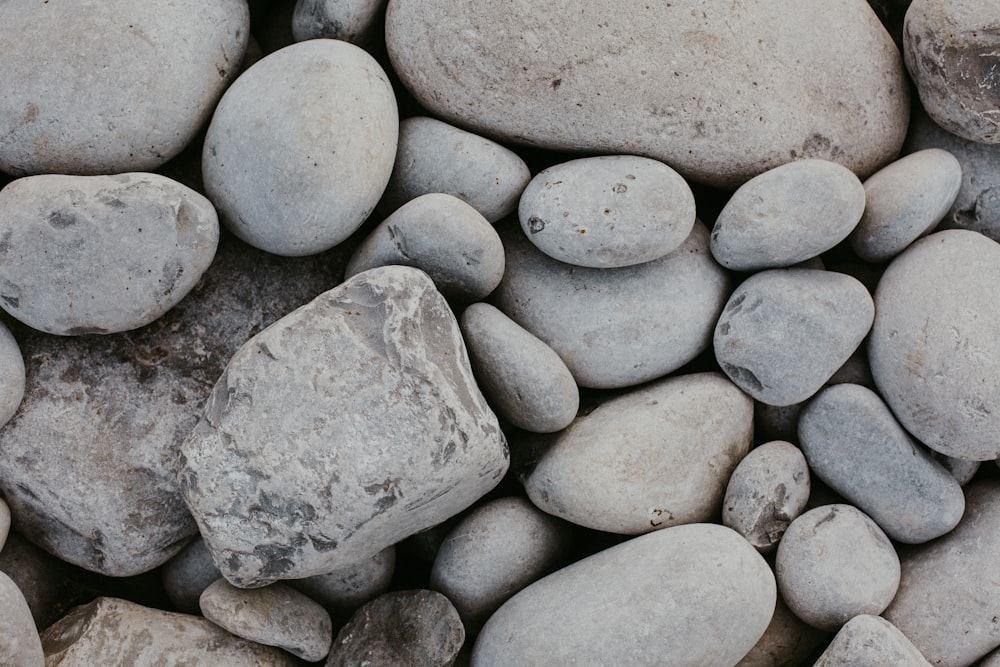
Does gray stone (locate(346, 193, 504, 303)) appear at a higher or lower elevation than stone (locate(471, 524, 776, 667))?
higher

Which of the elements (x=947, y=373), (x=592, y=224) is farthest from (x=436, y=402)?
(x=947, y=373)

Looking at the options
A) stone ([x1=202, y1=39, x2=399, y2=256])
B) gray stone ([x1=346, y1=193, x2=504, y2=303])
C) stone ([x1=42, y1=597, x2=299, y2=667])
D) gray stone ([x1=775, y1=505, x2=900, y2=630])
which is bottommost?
stone ([x1=42, y1=597, x2=299, y2=667])

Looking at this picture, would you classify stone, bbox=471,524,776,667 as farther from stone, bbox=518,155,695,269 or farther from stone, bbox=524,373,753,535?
stone, bbox=518,155,695,269

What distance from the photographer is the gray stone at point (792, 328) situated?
1978 millimetres

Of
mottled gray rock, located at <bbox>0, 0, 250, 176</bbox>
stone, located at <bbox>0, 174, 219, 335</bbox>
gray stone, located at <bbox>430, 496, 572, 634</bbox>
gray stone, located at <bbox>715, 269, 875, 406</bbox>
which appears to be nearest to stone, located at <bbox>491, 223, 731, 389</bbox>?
gray stone, located at <bbox>715, 269, 875, 406</bbox>

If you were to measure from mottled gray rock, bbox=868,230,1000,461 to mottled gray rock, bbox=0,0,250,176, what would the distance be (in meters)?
1.69

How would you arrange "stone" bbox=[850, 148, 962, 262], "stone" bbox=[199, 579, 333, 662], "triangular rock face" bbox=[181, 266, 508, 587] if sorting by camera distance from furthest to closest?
"stone" bbox=[850, 148, 962, 262] < "stone" bbox=[199, 579, 333, 662] < "triangular rock face" bbox=[181, 266, 508, 587]

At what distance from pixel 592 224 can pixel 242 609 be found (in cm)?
112

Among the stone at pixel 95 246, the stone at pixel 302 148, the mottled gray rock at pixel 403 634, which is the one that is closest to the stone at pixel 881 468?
the mottled gray rock at pixel 403 634

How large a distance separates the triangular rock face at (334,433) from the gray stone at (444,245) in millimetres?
94

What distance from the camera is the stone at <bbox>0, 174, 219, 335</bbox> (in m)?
1.80

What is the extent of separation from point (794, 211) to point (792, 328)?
26cm

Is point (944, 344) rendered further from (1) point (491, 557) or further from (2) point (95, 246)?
(2) point (95, 246)

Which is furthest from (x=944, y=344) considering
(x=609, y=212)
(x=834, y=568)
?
(x=609, y=212)
